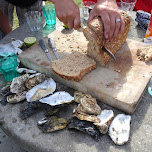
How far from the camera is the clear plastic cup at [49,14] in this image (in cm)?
283

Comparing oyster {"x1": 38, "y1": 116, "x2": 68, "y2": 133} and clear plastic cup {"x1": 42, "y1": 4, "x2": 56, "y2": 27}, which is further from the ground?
clear plastic cup {"x1": 42, "y1": 4, "x2": 56, "y2": 27}

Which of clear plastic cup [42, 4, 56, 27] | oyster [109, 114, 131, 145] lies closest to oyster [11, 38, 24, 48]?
clear plastic cup [42, 4, 56, 27]

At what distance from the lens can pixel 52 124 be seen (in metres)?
1.48

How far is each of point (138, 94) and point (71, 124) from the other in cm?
70

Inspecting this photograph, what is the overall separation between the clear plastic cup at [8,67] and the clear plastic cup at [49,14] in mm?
1131

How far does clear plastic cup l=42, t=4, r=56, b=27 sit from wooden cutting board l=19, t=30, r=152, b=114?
55 centimetres

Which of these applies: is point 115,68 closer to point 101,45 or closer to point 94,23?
point 101,45

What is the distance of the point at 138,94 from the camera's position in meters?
1.63

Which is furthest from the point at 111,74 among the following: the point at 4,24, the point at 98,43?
the point at 4,24

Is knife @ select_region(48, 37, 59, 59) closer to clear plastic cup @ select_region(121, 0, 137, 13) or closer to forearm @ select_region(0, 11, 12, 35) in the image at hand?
clear plastic cup @ select_region(121, 0, 137, 13)

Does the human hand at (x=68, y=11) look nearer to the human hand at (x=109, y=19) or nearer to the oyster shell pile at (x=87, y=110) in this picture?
the human hand at (x=109, y=19)

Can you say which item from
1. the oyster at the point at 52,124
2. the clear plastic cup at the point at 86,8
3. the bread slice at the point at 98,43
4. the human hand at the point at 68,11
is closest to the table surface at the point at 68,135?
the oyster at the point at 52,124

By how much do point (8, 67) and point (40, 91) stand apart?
0.58m

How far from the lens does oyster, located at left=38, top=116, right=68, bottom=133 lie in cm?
146
